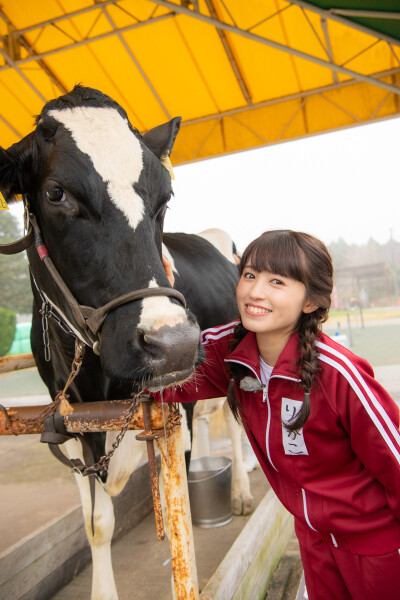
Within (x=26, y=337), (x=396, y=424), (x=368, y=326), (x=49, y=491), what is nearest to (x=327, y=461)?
(x=396, y=424)

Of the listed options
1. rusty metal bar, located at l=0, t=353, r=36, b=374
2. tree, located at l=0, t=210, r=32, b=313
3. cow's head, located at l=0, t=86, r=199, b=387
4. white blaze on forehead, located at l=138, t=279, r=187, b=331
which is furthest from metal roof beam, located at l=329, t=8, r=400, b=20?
tree, located at l=0, t=210, r=32, b=313

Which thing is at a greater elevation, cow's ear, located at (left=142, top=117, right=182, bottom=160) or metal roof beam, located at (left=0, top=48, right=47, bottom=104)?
metal roof beam, located at (left=0, top=48, right=47, bottom=104)

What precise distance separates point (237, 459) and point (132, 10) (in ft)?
17.2

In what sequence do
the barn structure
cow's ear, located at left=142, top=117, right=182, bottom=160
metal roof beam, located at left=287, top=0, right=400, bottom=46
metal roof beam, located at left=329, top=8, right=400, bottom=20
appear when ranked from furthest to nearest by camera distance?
the barn structure < metal roof beam, located at left=287, top=0, right=400, bottom=46 < metal roof beam, located at left=329, top=8, right=400, bottom=20 < cow's ear, located at left=142, top=117, right=182, bottom=160

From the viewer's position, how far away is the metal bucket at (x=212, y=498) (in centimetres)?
312

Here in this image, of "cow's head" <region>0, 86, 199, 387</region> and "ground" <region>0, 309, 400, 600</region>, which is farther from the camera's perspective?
"ground" <region>0, 309, 400, 600</region>

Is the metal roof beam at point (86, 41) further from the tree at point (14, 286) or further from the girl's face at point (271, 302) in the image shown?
the tree at point (14, 286)

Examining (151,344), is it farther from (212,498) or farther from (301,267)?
(212,498)

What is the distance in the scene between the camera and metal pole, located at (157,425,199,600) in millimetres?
1443

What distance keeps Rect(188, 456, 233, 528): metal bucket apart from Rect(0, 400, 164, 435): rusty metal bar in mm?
1785

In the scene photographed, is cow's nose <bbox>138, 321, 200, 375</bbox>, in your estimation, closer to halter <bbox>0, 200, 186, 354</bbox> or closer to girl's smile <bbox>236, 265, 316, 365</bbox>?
halter <bbox>0, 200, 186, 354</bbox>

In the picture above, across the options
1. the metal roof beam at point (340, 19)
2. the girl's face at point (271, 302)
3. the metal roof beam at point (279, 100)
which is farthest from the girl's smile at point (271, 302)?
the metal roof beam at point (279, 100)

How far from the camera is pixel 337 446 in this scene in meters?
1.42

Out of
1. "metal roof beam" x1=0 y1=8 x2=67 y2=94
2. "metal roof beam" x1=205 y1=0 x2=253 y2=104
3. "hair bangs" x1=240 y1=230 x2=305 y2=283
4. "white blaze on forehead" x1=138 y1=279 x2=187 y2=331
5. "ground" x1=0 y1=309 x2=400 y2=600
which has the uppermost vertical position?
"metal roof beam" x1=0 y1=8 x2=67 y2=94
